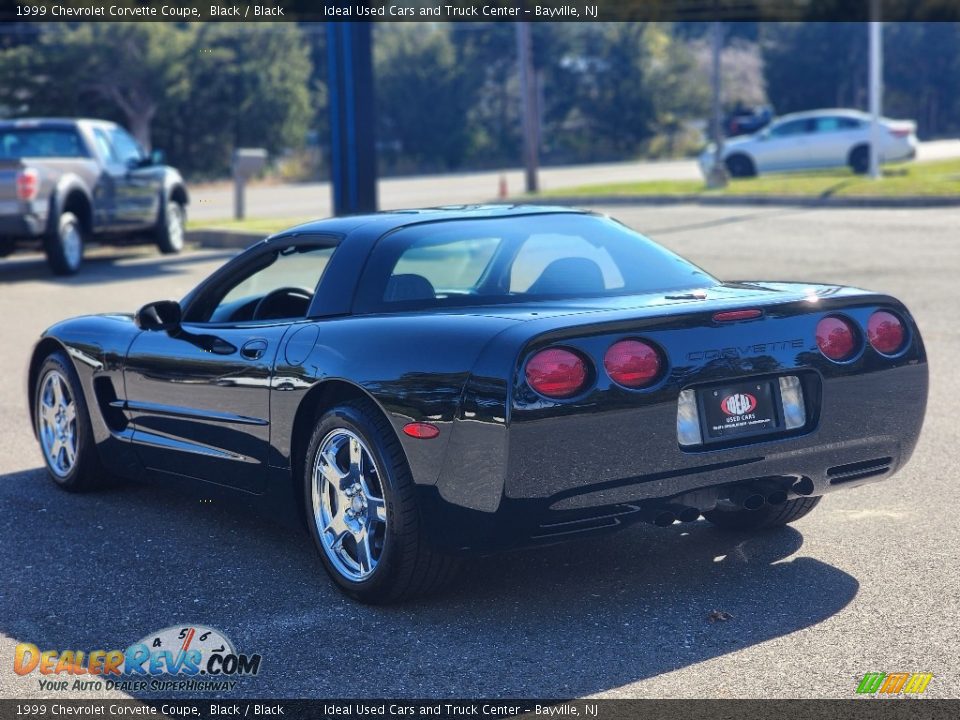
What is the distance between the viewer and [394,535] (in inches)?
172

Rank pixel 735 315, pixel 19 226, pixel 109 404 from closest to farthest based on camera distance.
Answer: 1. pixel 735 315
2. pixel 109 404
3. pixel 19 226

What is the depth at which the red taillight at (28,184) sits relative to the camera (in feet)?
52.5

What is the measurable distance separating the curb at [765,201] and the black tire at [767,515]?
533 inches

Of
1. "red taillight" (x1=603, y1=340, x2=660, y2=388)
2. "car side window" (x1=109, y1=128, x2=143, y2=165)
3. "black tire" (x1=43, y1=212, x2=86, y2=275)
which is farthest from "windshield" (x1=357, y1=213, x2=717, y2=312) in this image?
"car side window" (x1=109, y1=128, x2=143, y2=165)

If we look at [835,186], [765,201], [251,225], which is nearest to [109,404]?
[251,225]

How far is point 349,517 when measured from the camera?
4.68 m

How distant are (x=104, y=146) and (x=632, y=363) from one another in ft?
49.3

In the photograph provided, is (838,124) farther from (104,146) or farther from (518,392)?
(518,392)

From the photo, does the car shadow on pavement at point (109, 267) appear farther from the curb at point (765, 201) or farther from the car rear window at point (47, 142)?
the curb at point (765, 201)

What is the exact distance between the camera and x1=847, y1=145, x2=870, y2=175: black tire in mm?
31000

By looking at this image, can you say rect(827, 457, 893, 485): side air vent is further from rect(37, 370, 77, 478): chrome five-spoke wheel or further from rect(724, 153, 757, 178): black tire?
rect(724, 153, 757, 178): black tire

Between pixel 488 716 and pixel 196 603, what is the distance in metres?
1.46

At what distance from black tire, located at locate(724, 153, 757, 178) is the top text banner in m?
3.58

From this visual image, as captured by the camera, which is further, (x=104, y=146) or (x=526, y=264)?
(x=104, y=146)
